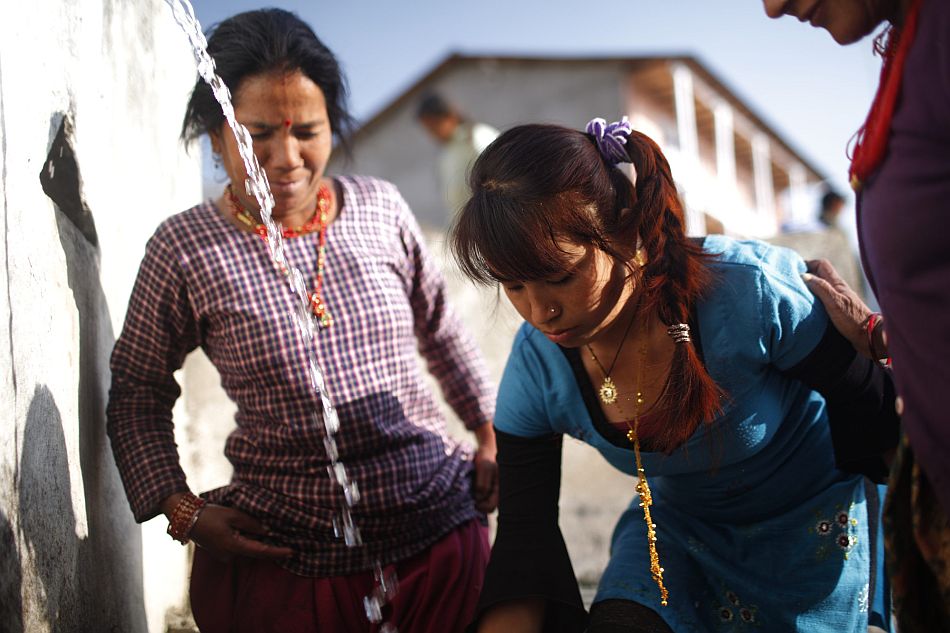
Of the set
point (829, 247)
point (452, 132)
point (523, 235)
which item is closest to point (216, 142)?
point (523, 235)

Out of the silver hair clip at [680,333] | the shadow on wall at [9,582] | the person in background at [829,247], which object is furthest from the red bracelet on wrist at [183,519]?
the person in background at [829,247]

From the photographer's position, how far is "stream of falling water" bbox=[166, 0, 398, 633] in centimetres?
237

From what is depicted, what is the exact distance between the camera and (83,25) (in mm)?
2422

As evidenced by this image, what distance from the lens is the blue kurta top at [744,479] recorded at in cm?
201

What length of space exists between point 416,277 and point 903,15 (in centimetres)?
164

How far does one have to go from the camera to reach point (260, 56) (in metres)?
2.39

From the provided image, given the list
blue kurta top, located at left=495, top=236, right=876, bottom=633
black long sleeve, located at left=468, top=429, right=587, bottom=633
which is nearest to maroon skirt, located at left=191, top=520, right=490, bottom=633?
black long sleeve, located at left=468, top=429, right=587, bottom=633

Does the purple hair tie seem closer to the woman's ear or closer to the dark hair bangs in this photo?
the dark hair bangs

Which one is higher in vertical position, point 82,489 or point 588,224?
point 588,224

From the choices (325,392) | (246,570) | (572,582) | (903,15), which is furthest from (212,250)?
(903,15)

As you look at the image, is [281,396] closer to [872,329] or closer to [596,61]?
[872,329]

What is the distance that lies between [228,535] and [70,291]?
70cm

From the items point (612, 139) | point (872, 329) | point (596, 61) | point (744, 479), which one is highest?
point (596, 61)

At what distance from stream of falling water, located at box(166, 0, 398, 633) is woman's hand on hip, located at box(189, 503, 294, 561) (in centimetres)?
18
